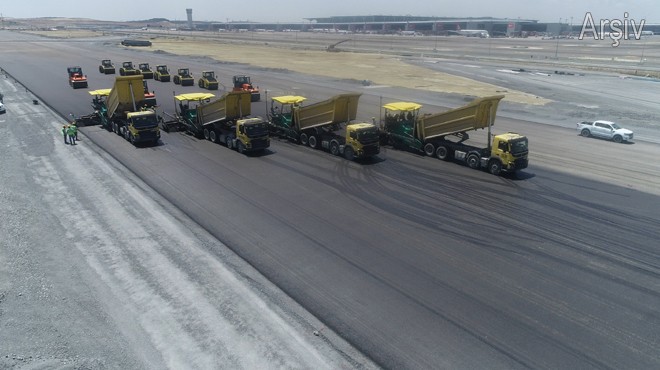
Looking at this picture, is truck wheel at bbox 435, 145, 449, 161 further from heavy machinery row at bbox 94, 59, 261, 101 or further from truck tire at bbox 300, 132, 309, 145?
heavy machinery row at bbox 94, 59, 261, 101

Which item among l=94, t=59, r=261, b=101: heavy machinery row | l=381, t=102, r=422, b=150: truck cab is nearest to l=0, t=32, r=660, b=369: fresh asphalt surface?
l=381, t=102, r=422, b=150: truck cab

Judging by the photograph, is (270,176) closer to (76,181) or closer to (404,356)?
(76,181)

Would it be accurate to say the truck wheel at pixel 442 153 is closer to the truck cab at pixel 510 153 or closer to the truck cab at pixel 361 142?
the truck cab at pixel 510 153

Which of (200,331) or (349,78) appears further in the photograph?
(349,78)

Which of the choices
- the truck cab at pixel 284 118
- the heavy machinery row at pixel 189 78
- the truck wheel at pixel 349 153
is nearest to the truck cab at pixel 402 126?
the truck wheel at pixel 349 153

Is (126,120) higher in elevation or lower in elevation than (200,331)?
higher

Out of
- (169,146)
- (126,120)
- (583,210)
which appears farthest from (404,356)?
(126,120)
